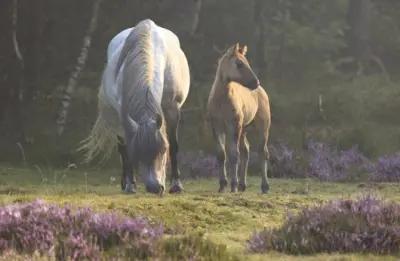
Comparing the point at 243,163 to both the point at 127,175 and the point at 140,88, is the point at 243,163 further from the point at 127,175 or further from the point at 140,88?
the point at 140,88

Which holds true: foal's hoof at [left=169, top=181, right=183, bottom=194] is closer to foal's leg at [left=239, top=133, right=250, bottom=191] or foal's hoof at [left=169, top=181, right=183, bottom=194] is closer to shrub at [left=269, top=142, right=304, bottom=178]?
foal's leg at [left=239, top=133, right=250, bottom=191]

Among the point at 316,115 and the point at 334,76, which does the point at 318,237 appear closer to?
the point at 316,115

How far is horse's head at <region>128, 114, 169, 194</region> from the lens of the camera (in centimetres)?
1143

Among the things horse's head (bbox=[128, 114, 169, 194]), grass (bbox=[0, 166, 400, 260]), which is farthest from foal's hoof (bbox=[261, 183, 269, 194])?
horse's head (bbox=[128, 114, 169, 194])

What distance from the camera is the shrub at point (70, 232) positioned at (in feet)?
25.8

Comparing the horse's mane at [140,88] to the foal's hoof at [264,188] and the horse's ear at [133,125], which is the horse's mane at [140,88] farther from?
the foal's hoof at [264,188]

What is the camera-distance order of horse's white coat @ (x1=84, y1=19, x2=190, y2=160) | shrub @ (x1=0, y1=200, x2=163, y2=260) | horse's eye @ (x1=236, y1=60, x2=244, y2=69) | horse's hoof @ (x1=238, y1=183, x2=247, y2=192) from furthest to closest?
horse's hoof @ (x1=238, y1=183, x2=247, y2=192) → horse's eye @ (x1=236, y1=60, x2=244, y2=69) → horse's white coat @ (x1=84, y1=19, x2=190, y2=160) → shrub @ (x1=0, y1=200, x2=163, y2=260)

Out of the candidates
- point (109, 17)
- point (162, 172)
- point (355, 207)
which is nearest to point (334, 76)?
→ point (109, 17)

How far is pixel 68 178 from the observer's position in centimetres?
1848

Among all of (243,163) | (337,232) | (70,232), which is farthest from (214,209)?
(243,163)

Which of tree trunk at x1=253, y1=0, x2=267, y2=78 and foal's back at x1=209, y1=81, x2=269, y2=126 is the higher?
tree trunk at x1=253, y1=0, x2=267, y2=78

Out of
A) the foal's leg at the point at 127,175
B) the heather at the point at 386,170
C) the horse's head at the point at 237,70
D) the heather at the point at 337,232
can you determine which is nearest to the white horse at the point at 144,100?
the foal's leg at the point at 127,175

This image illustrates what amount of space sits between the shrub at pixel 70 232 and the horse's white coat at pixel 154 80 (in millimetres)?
3643

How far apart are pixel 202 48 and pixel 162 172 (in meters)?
16.9
